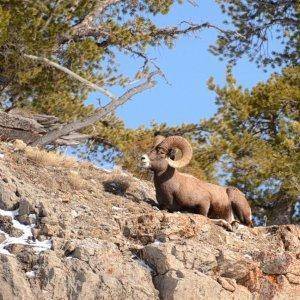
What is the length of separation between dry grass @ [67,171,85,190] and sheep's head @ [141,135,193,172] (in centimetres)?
121

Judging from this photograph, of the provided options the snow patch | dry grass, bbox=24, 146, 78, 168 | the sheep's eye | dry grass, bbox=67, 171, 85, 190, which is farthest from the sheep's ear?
the snow patch

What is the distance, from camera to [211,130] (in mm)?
26969

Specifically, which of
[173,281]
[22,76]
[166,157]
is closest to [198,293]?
[173,281]

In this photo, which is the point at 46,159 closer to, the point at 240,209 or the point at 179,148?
the point at 179,148

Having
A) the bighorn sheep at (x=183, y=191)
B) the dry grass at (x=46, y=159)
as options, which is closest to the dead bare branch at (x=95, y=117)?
the dry grass at (x=46, y=159)

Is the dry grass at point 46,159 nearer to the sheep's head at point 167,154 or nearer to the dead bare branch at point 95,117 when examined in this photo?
the sheep's head at point 167,154

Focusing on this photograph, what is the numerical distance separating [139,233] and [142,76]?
12509 millimetres

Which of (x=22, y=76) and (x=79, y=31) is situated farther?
(x=79, y=31)

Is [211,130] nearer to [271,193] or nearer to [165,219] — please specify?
[271,193]

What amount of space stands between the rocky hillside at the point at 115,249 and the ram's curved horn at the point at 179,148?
1183mm

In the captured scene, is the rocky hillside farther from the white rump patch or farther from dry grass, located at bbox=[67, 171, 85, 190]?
the white rump patch

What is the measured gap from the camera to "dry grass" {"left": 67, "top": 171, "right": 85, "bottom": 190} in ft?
46.5

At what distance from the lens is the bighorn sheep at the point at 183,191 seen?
15172mm

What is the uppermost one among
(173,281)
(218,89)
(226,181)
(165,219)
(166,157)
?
(218,89)
